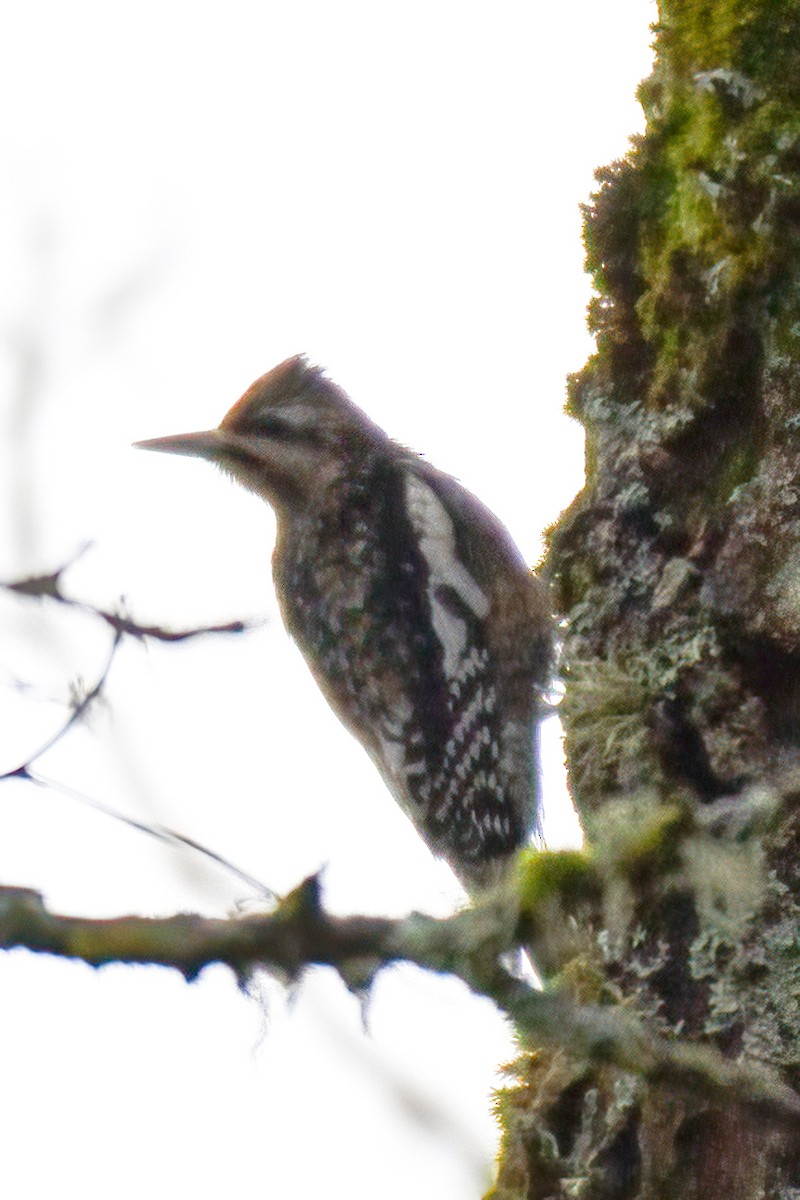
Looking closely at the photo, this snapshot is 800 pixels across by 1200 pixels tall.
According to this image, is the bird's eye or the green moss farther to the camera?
the bird's eye

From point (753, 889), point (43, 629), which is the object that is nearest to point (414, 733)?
point (753, 889)

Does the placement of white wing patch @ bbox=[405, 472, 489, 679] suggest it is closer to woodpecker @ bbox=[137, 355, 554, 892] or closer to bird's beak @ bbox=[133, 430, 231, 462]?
woodpecker @ bbox=[137, 355, 554, 892]

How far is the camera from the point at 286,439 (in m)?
4.59

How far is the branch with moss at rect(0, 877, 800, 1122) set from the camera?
4.66ft

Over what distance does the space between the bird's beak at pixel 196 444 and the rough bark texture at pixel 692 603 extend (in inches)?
61.6

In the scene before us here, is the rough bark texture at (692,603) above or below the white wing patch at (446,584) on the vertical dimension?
below

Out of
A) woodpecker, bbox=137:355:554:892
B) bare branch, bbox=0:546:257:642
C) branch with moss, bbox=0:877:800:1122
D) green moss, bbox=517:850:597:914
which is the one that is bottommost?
branch with moss, bbox=0:877:800:1122

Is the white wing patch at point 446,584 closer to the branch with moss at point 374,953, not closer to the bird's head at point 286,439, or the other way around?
the bird's head at point 286,439

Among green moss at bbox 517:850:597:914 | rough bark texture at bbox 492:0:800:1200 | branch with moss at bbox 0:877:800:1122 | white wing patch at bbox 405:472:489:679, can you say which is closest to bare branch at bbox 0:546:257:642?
branch with moss at bbox 0:877:800:1122

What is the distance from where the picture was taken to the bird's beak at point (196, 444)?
4555mm

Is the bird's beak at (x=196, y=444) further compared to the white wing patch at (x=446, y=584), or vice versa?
the bird's beak at (x=196, y=444)

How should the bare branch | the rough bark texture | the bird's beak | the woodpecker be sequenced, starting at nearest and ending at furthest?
the bare branch < the rough bark texture < the woodpecker < the bird's beak

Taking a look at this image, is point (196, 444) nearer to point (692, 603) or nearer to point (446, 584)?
point (446, 584)

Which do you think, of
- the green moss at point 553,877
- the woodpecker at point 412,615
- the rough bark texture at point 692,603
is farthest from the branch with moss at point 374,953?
the woodpecker at point 412,615
